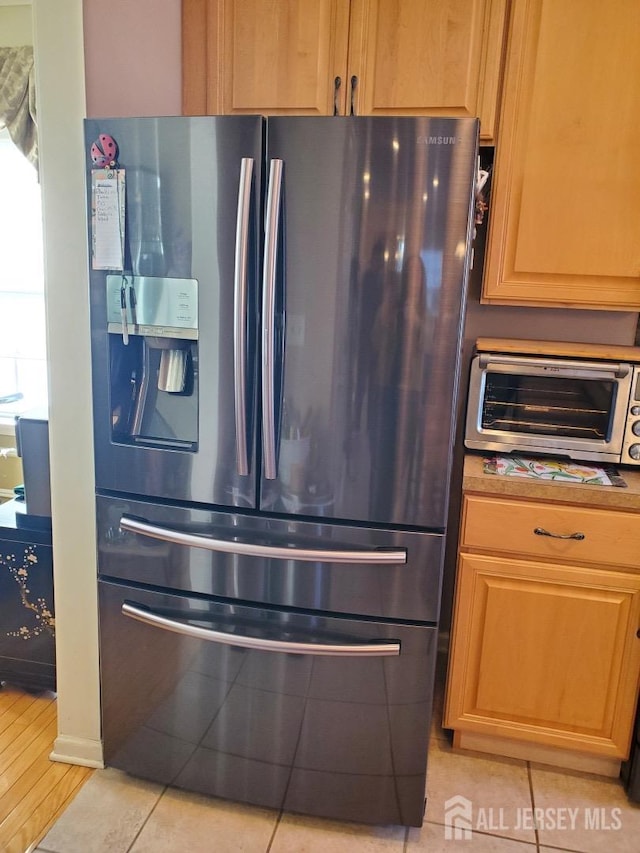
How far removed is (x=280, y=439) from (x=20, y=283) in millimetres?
2028

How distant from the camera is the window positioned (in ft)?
8.86

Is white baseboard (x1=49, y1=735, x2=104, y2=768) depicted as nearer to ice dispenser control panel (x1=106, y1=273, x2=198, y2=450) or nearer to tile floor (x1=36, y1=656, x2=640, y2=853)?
tile floor (x1=36, y1=656, x2=640, y2=853)

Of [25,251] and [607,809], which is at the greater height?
[25,251]

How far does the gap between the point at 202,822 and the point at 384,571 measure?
0.87 metres

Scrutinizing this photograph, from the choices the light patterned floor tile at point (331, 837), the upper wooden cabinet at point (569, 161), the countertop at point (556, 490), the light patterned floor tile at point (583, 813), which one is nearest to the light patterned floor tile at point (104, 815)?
the light patterned floor tile at point (331, 837)

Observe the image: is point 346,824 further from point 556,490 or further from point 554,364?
point 554,364

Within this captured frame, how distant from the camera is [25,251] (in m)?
2.81

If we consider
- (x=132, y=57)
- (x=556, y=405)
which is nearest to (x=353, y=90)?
(x=132, y=57)

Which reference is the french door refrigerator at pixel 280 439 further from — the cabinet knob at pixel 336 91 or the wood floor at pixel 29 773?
the cabinet knob at pixel 336 91

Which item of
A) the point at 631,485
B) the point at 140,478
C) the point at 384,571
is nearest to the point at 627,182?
the point at 631,485

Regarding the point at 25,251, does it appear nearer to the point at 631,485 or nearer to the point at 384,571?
the point at 384,571

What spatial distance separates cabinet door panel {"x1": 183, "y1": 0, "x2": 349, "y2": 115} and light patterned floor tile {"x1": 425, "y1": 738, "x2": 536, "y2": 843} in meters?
1.97

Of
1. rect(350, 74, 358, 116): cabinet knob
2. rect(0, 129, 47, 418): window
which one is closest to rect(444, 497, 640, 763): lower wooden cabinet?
rect(350, 74, 358, 116): cabinet knob

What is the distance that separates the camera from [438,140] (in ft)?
4.18
